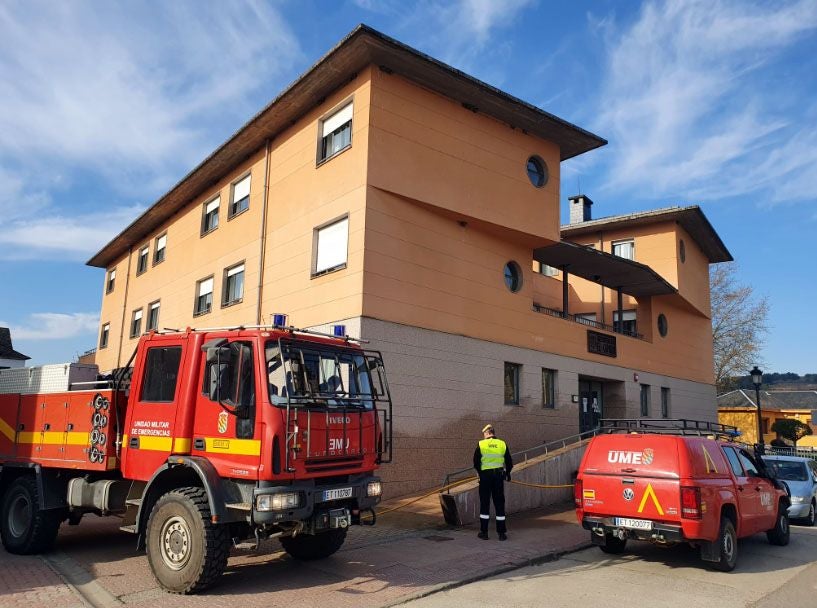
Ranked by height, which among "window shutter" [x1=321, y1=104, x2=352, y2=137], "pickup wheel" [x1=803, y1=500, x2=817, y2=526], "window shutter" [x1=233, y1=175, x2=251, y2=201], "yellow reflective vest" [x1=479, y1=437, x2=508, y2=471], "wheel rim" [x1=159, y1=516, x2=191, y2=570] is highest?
"window shutter" [x1=321, y1=104, x2=352, y2=137]

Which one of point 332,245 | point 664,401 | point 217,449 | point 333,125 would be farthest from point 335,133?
point 664,401

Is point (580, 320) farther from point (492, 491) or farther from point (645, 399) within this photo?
point (492, 491)

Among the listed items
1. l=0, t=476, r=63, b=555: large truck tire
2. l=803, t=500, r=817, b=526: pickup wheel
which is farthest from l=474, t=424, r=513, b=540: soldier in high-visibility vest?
l=803, t=500, r=817, b=526: pickup wheel

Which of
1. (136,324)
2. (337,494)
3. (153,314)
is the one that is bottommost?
(337,494)

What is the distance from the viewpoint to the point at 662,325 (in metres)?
24.9

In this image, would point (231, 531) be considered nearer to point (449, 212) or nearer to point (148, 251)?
point (449, 212)

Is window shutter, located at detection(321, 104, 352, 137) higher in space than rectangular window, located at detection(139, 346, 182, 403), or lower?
higher

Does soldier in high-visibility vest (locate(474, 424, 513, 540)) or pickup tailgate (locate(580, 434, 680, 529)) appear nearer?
pickup tailgate (locate(580, 434, 680, 529))

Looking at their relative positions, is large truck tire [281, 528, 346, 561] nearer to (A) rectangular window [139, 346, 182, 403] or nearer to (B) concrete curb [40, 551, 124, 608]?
(B) concrete curb [40, 551, 124, 608]

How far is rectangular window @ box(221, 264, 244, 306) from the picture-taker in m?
18.9

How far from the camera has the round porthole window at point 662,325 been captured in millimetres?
24688

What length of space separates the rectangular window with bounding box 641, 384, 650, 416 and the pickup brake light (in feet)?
50.8

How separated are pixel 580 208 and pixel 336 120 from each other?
15.5m

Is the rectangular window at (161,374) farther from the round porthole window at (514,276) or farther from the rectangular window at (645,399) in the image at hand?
the rectangular window at (645,399)
